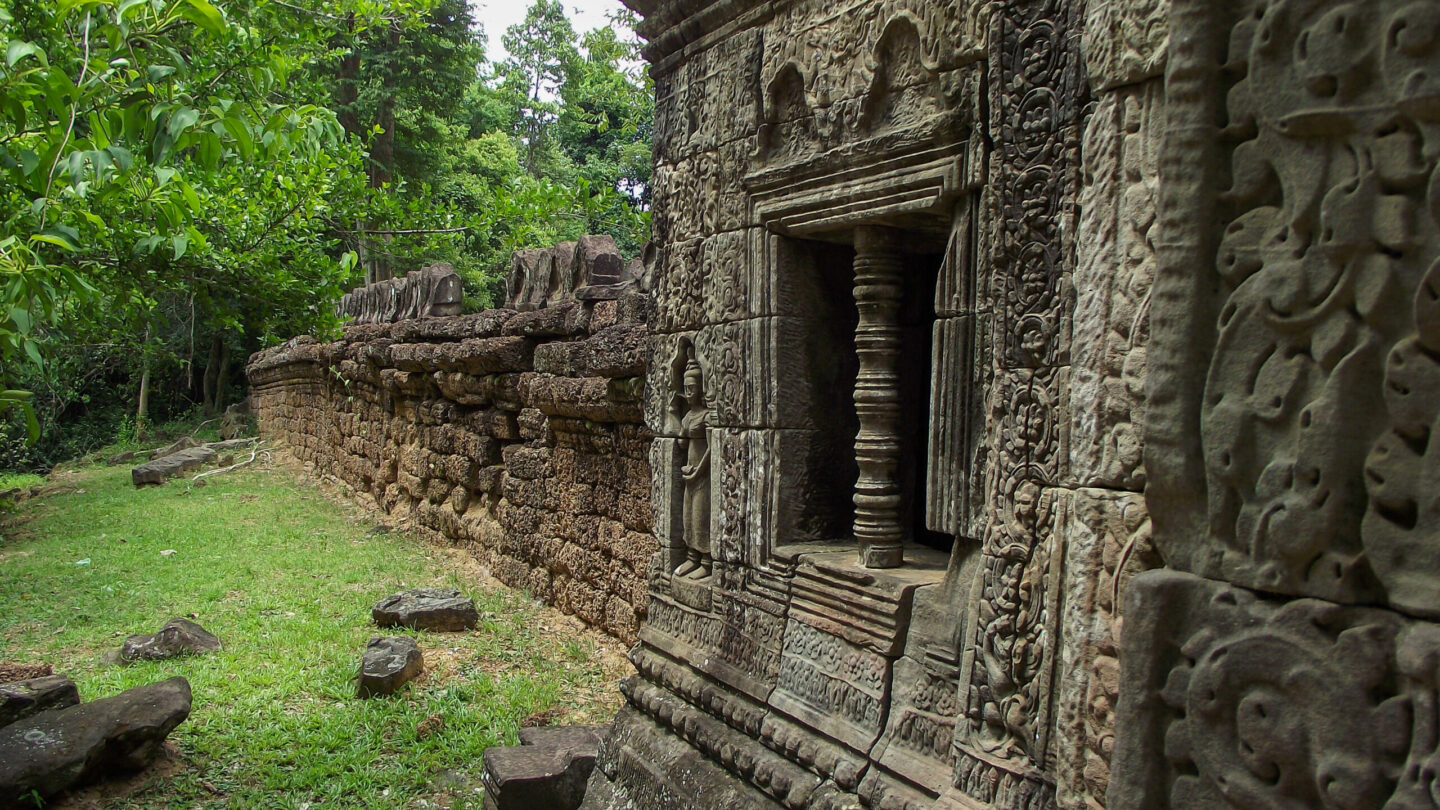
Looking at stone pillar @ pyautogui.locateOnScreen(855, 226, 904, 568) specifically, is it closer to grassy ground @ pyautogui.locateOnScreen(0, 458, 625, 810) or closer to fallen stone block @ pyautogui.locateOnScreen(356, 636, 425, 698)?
grassy ground @ pyautogui.locateOnScreen(0, 458, 625, 810)

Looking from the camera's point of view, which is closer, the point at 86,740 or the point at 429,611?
the point at 86,740

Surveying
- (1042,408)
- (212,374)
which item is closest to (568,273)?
(1042,408)

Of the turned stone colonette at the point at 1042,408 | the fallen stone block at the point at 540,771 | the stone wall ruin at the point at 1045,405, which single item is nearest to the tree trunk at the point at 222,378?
the fallen stone block at the point at 540,771

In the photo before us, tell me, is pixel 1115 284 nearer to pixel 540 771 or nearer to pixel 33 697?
pixel 540 771

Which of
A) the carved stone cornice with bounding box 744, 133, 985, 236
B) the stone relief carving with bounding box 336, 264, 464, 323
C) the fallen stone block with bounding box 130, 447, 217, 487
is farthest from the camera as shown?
the fallen stone block with bounding box 130, 447, 217, 487

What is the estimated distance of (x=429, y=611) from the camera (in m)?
5.88

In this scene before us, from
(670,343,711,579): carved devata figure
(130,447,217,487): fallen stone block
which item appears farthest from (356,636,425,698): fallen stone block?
(130,447,217,487): fallen stone block

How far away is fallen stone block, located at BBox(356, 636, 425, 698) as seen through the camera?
193 inches

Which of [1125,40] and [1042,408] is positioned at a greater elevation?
[1125,40]

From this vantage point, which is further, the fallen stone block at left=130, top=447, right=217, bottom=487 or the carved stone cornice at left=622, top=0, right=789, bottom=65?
the fallen stone block at left=130, top=447, right=217, bottom=487

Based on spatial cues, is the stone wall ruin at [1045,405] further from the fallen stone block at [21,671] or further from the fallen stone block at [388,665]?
the fallen stone block at [21,671]

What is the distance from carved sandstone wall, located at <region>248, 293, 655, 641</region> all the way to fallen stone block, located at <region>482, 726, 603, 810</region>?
49.3 inches

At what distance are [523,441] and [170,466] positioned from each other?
7.92m

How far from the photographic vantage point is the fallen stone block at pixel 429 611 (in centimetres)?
586
